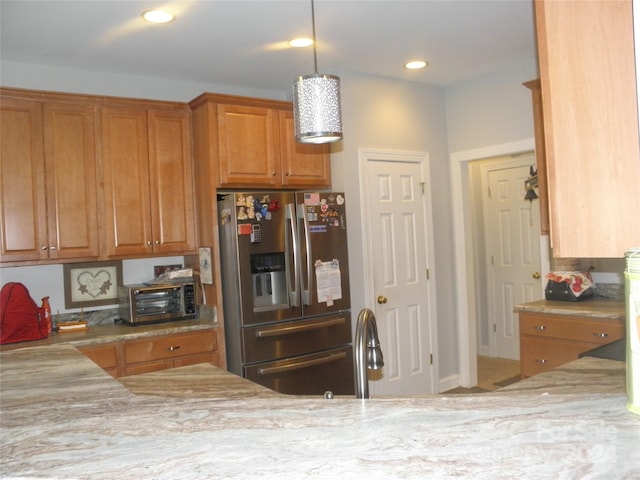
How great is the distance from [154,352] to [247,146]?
146cm

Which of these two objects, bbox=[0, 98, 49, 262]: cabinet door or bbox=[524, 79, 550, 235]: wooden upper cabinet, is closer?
bbox=[0, 98, 49, 262]: cabinet door

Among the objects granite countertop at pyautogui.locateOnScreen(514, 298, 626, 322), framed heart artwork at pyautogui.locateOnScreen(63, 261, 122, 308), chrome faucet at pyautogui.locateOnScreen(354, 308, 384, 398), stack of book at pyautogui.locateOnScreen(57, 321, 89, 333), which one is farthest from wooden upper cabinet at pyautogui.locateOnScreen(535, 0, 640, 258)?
framed heart artwork at pyautogui.locateOnScreen(63, 261, 122, 308)

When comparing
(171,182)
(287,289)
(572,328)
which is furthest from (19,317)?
(572,328)

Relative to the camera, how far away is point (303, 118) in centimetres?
199

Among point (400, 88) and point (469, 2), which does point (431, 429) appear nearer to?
point (469, 2)

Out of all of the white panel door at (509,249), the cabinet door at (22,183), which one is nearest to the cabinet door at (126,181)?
the cabinet door at (22,183)

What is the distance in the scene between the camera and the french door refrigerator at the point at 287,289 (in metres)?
3.46

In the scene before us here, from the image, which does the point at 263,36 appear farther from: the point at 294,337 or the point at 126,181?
the point at 294,337

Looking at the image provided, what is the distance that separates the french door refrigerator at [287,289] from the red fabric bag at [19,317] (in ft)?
3.66

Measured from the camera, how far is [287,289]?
11.8 feet

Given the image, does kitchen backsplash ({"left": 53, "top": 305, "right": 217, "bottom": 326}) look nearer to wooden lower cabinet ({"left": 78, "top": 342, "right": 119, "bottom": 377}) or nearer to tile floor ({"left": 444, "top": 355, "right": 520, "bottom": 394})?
wooden lower cabinet ({"left": 78, "top": 342, "right": 119, "bottom": 377})

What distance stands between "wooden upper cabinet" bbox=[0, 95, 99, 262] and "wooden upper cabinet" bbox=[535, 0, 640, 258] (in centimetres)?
297

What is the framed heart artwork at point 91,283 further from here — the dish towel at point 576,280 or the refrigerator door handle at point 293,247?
the dish towel at point 576,280

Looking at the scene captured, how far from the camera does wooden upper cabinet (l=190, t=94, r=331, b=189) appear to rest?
11.8 ft
